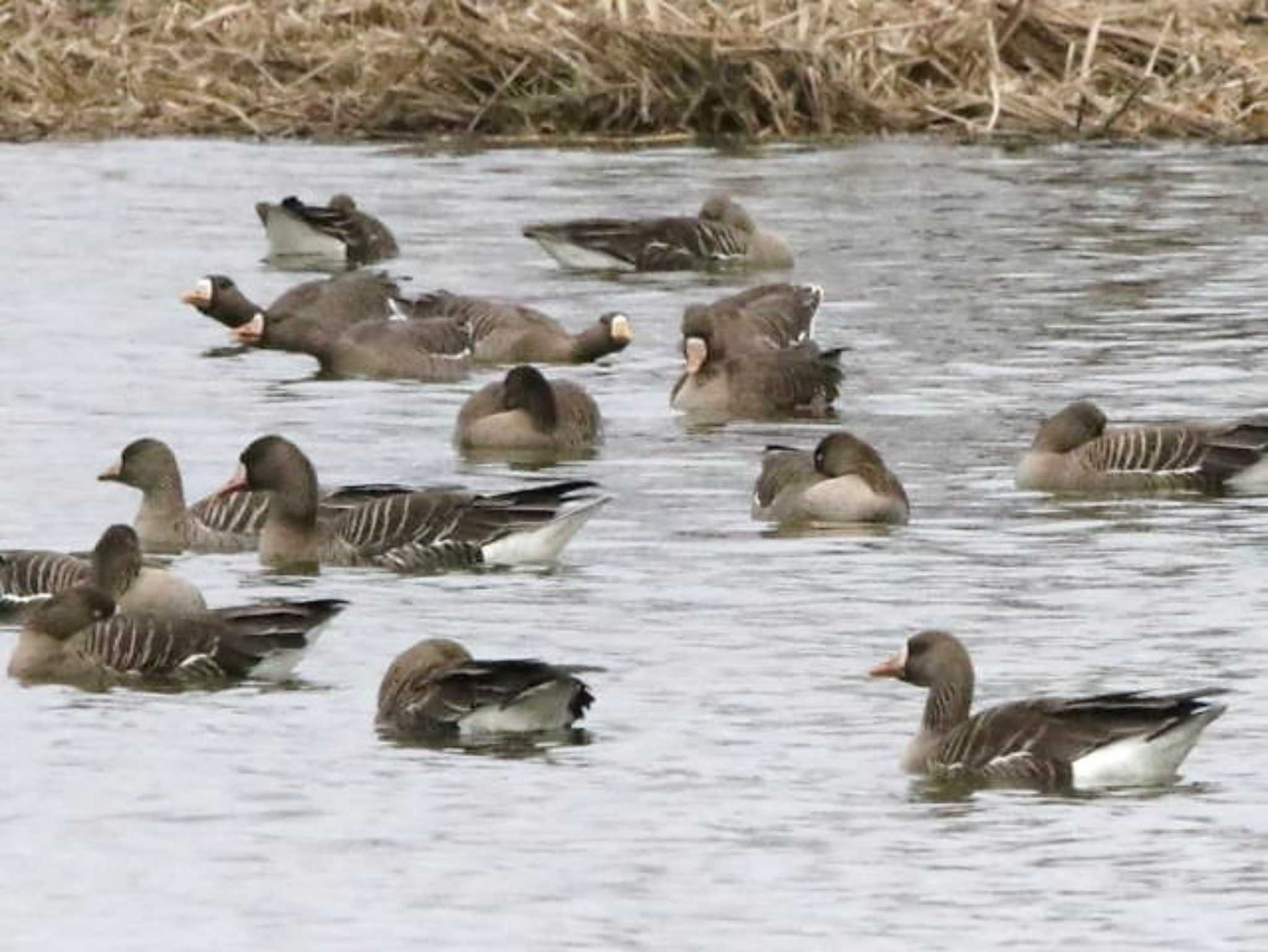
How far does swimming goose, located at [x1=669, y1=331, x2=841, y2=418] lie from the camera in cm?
2184

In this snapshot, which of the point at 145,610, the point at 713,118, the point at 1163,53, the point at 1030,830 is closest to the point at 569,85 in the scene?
the point at 713,118

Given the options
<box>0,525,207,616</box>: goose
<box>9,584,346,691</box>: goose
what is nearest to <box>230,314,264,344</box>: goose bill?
<box>0,525,207,616</box>: goose

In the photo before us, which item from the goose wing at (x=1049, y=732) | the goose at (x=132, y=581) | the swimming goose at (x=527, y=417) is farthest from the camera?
the swimming goose at (x=527, y=417)

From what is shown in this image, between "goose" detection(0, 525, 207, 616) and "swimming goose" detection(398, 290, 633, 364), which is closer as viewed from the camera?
"goose" detection(0, 525, 207, 616)

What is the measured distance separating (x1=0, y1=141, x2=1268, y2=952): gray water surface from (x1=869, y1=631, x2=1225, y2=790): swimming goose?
Answer: 0.11 meters

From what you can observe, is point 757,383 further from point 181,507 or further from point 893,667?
point 893,667

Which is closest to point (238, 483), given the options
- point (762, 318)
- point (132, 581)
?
point (132, 581)

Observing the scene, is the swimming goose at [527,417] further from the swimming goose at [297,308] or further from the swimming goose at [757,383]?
the swimming goose at [297,308]

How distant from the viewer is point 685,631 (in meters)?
15.5

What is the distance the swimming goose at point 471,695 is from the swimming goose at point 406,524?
124 inches

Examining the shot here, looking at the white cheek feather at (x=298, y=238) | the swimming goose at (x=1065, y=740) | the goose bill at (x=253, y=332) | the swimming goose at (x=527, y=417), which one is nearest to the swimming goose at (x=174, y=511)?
the swimming goose at (x=527, y=417)

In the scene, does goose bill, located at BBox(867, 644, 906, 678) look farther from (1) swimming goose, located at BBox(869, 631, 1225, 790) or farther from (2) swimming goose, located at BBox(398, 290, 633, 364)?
(2) swimming goose, located at BBox(398, 290, 633, 364)

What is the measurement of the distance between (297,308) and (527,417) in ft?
17.3

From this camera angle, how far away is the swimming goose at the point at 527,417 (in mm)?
20234
